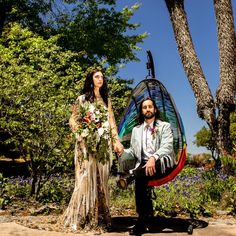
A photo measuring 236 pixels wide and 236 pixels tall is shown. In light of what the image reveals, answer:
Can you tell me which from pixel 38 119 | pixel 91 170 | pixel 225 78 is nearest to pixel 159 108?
Answer: pixel 91 170

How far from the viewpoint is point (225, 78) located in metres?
10.4

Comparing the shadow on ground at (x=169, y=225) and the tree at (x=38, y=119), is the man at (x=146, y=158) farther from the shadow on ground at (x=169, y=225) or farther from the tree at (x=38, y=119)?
the tree at (x=38, y=119)

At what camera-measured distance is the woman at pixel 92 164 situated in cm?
512

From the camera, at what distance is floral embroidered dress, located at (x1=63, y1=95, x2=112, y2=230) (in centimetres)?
512

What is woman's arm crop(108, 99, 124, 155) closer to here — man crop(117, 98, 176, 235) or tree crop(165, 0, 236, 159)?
man crop(117, 98, 176, 235)

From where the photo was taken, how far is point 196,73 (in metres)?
10.6

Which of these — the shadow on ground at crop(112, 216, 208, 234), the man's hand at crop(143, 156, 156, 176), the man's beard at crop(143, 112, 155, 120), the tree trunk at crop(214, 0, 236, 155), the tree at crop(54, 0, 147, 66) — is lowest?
the shadow on ground at crop(112, 216, 208, 234)

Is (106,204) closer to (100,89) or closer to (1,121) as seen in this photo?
(100,89)

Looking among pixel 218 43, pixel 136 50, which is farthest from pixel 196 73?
pixel 136 50

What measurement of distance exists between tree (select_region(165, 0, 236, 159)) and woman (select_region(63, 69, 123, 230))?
5658 mm

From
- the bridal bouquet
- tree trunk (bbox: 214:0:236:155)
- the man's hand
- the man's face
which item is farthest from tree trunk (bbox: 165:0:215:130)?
the man's hand

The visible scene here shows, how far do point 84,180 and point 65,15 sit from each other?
15521 mm

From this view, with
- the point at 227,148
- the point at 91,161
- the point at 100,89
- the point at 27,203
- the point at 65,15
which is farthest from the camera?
the point at 65,15

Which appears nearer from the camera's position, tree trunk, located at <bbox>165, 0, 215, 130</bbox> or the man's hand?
the man's hand
